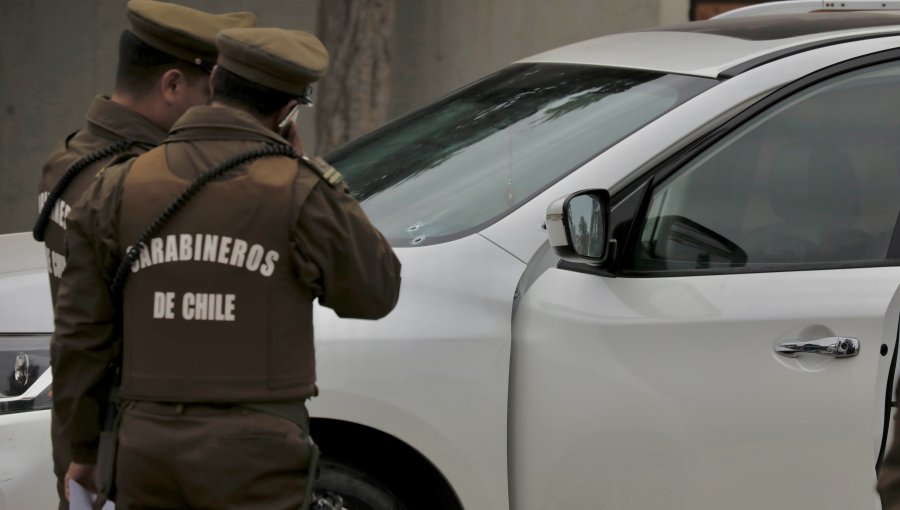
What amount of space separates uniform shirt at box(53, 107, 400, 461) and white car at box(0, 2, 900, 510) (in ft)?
2.15

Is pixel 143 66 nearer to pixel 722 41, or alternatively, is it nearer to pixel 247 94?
pixel 247 94

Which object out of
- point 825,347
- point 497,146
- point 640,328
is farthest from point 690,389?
point 497,146

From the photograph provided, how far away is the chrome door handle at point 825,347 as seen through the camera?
313cm

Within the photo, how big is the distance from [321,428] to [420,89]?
6.45 m

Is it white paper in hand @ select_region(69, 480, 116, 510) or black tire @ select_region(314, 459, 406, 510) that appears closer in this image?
white paper in hand @ select_region(69, 480, 116, 510)

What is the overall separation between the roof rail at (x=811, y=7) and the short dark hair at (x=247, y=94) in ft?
7.57

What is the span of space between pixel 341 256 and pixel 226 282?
0.21 metres

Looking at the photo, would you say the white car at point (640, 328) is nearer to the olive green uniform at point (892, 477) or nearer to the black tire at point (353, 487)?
the black tire at point (353, 487)

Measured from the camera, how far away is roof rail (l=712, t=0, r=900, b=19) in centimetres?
426

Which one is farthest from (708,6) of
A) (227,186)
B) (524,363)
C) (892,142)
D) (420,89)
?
(227,186)

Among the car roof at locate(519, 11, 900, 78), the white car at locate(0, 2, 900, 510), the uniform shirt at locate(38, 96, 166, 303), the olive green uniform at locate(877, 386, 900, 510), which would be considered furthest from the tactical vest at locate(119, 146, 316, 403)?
the car roof at locate(519, 11, 900, 78)

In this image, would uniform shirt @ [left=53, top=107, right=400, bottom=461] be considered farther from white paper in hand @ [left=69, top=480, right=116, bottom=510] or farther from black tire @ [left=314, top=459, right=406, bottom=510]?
black tire @ [left=314, top=459, right=406, bottom=510]

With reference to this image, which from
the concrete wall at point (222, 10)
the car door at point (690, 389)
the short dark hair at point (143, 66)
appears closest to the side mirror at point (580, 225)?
the car door at point (690, 389)

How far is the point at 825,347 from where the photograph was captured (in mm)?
3139
